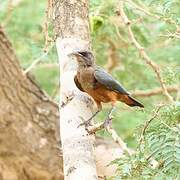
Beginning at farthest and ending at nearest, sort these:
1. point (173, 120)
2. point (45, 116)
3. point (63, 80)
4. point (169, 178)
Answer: point (45, 116) < point (63, 80) < point (173, 120) < point (169, 178)

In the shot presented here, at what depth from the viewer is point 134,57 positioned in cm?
455

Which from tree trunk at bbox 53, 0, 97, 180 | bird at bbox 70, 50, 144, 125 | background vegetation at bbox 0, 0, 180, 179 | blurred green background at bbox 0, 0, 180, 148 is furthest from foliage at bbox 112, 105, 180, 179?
blurred green background at bbox 0, 0, 180, 148

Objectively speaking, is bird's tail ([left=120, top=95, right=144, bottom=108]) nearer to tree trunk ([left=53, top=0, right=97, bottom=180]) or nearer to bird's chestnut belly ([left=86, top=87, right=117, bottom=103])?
bird's chestnut belly ([left=86, top=87, right=117, bottom=103])

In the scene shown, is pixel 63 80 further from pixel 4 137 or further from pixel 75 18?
pixel 4 137

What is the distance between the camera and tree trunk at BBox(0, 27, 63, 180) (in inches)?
138

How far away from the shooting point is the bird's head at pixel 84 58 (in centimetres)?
205

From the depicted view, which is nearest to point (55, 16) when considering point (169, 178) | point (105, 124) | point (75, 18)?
point (75, 18)

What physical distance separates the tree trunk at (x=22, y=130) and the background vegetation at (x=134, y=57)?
218mm

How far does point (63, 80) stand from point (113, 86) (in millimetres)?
178

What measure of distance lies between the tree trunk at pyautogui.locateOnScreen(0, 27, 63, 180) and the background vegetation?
0.72ft

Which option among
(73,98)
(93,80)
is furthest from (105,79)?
(73,98)

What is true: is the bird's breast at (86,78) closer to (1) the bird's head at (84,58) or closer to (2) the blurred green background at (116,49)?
(1) the bird's head at (84,58)

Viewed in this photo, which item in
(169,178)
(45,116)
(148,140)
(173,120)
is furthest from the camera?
(45,116)

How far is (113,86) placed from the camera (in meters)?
2.13
